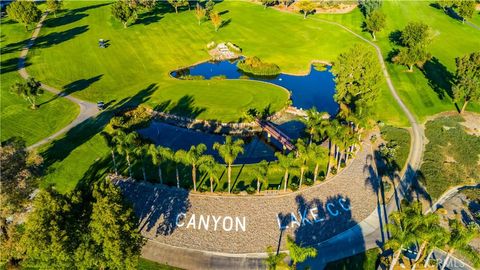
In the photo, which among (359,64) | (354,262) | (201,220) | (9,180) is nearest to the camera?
(9,180)

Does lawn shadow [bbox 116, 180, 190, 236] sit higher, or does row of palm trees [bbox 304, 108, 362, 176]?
row of palm trees [bbox 304, 108, 362, 176]

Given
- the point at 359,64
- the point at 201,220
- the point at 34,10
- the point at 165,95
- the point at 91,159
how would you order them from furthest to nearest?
the point at 34,10
the point at 165,95
the point at 359,64
the point at 91,159
the point at 201,220

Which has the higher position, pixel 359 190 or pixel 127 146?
pixel 127 146

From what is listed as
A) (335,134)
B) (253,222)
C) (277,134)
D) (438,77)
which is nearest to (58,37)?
(277,134)

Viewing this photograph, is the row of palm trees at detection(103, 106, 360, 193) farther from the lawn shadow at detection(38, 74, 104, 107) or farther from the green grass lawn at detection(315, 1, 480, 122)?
the lawn shadow at detection(38, 74, 104, 107)

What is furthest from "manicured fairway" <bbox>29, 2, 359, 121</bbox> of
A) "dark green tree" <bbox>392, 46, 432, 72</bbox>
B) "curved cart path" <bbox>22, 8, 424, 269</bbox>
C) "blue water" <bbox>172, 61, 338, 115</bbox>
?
"curved cart path" <bbox>22, 8, 424, 269</bbox>

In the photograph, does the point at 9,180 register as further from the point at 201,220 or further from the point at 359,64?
the point at 359,64

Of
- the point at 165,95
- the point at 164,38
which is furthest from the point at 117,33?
the point at 165,95
